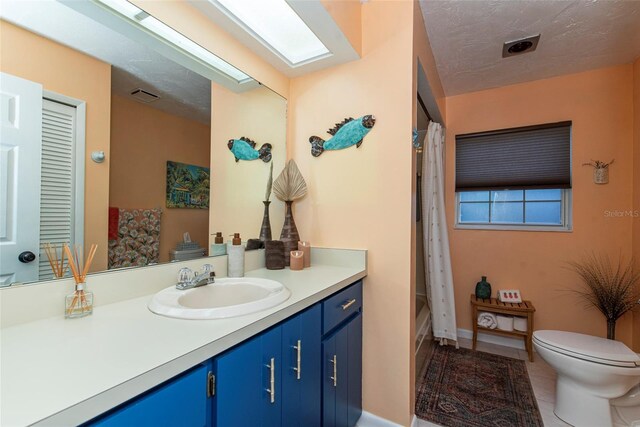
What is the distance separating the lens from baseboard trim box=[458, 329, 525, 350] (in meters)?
2.50

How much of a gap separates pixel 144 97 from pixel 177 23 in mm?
383

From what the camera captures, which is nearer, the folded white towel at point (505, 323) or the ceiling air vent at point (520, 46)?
the ceiling air vent at point (520, 46)

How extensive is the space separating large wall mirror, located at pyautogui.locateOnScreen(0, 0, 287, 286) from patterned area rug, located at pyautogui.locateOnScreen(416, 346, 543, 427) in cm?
167

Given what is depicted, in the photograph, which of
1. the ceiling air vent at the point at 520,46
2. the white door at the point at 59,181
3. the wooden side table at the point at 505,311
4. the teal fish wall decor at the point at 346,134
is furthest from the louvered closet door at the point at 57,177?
the wooden side table at the point at 505,311

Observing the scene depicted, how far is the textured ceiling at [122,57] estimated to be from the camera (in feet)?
2.74

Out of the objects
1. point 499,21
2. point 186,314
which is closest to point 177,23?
point 186,314

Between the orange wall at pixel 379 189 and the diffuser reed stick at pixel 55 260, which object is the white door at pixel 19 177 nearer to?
the diffuser reed stick at pixel 55 260

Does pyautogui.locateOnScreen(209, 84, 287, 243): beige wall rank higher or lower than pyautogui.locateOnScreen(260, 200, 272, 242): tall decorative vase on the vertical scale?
higher

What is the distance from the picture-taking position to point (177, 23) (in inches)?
47.2

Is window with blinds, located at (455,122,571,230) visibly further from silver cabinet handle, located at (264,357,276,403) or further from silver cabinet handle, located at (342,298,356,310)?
silver cabinet handle, located at (264,357,276,403)

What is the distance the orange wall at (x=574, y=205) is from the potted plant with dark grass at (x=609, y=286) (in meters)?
0.07

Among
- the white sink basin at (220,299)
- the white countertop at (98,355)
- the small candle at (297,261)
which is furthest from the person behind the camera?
the small candle at (297,261)

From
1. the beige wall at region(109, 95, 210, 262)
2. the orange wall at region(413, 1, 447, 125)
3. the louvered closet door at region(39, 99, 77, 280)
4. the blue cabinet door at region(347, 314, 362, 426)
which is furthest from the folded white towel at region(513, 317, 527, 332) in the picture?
the louvered closet door at region(39, 99, 77, 280)

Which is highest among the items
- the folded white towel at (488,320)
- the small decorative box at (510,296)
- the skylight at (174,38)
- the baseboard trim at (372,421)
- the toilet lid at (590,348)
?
the skylight at (174,38)
